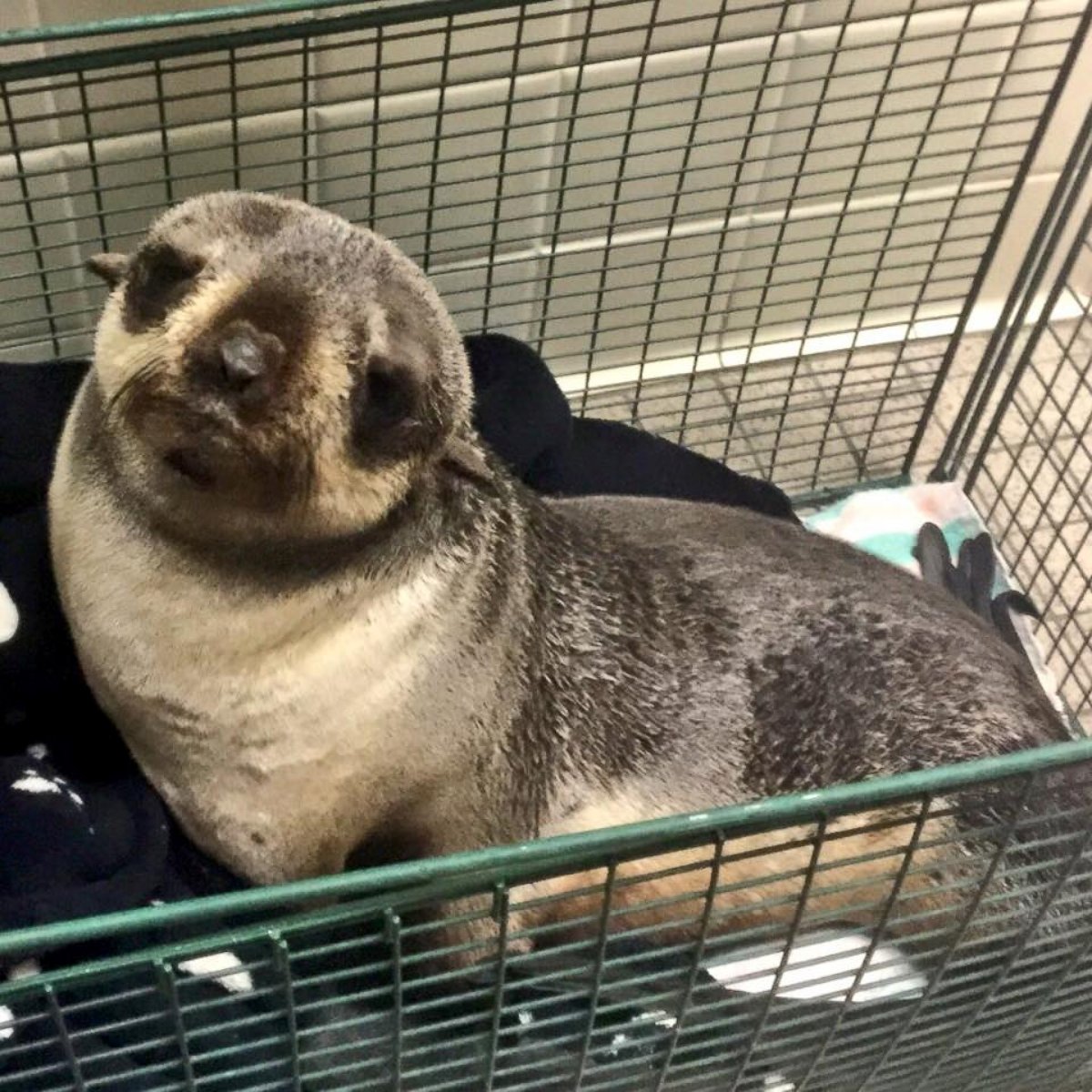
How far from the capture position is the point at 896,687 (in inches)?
44.9

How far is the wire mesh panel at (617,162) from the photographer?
4.07 ft

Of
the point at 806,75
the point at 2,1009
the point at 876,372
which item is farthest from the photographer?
the point at 876,372

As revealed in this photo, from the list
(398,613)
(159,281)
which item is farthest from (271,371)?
(398,613)

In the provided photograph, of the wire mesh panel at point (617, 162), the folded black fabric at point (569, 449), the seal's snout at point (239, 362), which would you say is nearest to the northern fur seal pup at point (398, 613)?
the seal's snout at point (239, 362)

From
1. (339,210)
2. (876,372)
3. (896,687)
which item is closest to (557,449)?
(339,210)

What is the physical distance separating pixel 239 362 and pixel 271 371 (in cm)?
2

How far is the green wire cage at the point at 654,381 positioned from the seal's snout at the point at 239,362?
0.84ft

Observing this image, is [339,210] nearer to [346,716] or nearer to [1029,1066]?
[346,716]

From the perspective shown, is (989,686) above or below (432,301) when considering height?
below

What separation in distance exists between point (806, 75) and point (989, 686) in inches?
29.1

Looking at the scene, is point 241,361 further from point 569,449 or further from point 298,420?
point 569,449

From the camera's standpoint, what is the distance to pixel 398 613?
994 mm

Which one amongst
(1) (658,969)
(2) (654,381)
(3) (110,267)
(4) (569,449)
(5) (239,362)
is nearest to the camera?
(5) (239,362)

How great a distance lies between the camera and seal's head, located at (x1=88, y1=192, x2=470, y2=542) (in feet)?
2.61
